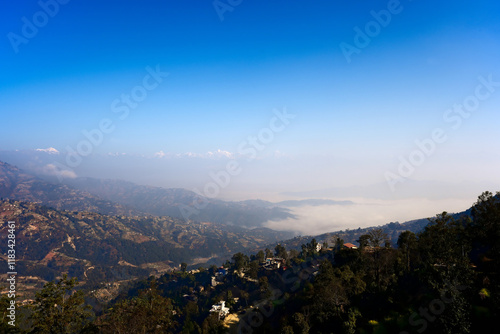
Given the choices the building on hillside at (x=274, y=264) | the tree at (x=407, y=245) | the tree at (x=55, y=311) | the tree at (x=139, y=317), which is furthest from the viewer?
the building on hillside at (x=274, y=264)

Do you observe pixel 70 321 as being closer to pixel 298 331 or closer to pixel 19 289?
pixel 298 331

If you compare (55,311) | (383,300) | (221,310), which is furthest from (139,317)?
(221,310)

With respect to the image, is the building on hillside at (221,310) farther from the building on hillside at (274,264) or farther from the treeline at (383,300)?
the building on hillside at (274,264)

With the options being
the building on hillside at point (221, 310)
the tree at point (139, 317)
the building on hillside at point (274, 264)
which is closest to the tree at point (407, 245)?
the building on hillside at point (221, 310)

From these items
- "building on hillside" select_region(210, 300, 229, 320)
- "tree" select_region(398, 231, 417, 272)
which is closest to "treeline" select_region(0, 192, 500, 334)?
"tree" select_region(398, 231, 417, 272)

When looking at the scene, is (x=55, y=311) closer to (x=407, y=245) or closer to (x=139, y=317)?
(x=139, y=317)

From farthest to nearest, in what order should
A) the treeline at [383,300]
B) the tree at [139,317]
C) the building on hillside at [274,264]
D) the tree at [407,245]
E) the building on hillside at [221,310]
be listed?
1. the building on hillside at [274,264]
2. the building on hillside at [221,310]
3. the tree at [407,245]
4. the tree at [139,317]
5. the treeline at [383,300]

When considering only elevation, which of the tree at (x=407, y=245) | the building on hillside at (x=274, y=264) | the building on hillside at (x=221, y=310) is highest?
the tree at (x=407, y=245)

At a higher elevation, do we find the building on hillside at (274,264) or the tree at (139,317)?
the tree at (139,317)

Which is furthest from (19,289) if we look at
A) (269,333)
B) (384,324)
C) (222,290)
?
(384,324)
